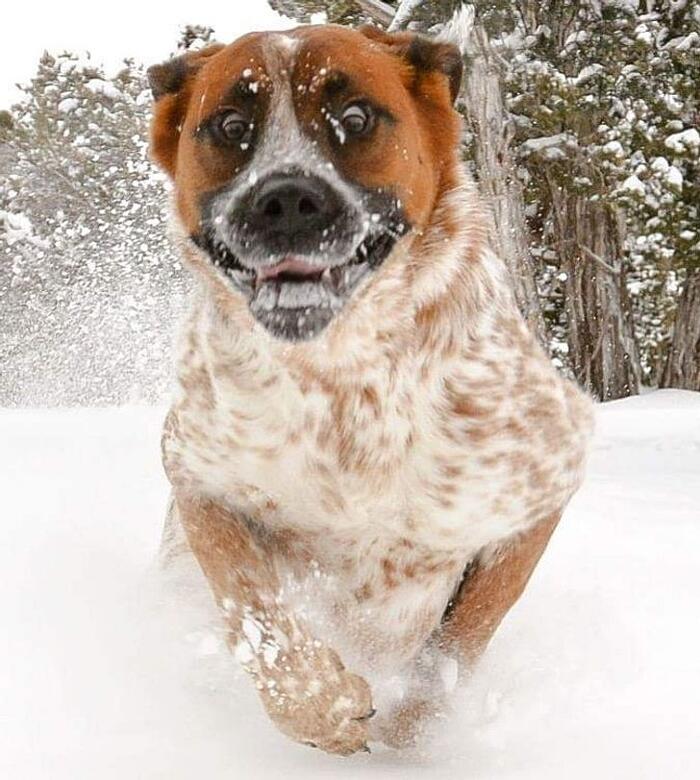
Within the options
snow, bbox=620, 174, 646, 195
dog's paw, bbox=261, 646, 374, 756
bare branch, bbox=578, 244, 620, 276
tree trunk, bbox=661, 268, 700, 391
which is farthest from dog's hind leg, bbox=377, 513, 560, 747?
bare branch, bbox=578, 244, 620, 276

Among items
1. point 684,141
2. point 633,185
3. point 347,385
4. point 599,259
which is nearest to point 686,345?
point 599,259

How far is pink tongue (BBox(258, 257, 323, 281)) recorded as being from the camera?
2.22m

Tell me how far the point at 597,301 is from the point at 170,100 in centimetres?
1192

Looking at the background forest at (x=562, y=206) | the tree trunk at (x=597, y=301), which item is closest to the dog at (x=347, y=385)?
the background forest at (x=562, y=206)

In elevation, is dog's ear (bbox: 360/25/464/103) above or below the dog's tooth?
above

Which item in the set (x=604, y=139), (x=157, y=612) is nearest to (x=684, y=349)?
(x=604, y=139)

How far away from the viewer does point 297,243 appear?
2168 millimetres

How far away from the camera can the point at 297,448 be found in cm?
246

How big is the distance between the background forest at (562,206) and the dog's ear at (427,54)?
0.51 meters

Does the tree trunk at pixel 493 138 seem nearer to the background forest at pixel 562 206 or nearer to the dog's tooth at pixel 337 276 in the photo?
the background forest at pixel 562 206

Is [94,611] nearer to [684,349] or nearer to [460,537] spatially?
[460,537]

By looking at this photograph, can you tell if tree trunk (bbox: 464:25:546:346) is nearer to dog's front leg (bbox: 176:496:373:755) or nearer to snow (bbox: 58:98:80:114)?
dog's front leg (bbox: 176:496:373:755)

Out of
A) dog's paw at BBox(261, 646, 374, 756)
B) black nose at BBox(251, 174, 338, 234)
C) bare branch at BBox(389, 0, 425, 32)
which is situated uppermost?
black nose at BBox(251, 174, 338, 234)

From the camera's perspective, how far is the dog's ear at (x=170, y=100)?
101 inches
